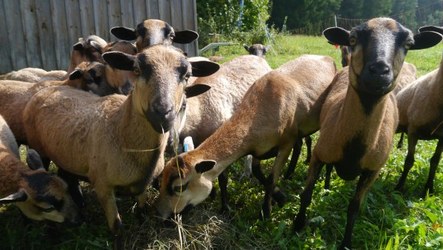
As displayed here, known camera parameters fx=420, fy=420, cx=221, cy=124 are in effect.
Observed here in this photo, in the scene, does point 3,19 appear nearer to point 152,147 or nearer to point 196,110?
point 196,110

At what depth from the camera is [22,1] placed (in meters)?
9.42

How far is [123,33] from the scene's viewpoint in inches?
246

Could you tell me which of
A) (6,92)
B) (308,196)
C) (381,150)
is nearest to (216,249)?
(308,196)

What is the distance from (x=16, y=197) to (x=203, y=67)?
2074 mm

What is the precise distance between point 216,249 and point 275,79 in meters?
2.14

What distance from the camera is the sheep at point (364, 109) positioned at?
11.1ft

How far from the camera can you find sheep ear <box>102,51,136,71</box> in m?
3.71

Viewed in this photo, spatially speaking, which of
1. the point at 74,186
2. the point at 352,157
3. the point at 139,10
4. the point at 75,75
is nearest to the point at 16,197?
the point at 74,186

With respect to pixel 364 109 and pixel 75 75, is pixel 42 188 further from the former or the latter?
pixel 364 109

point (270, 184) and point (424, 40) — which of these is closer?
point (424, 40)

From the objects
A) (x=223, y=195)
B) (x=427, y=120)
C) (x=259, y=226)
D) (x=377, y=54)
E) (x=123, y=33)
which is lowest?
(x=259, y=226)

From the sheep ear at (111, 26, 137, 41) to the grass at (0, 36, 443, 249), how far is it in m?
2.36

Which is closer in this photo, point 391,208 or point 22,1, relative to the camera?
point 391,208

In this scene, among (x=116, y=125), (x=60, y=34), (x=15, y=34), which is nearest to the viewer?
(x=116, y=125)
